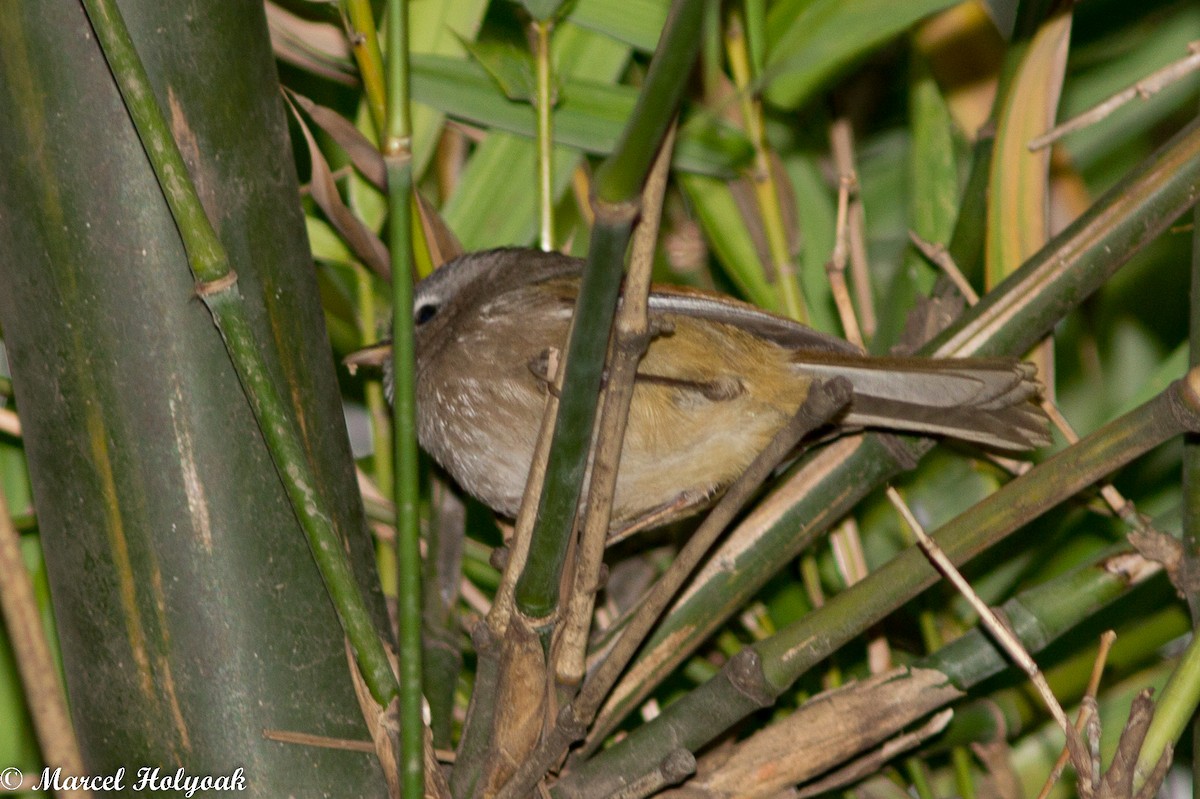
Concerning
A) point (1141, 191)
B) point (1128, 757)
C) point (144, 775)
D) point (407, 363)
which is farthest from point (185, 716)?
point (1141, 191)

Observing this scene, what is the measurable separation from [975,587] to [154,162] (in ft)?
4.36

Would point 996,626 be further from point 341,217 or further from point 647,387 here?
point 341,217

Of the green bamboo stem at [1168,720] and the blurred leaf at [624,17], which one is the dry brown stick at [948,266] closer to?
the blurred leaf at [624,17]

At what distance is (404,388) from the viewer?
1162mm

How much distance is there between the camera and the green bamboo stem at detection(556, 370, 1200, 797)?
4.54 ft

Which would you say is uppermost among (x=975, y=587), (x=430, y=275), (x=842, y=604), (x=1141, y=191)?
(x=430, y=275)

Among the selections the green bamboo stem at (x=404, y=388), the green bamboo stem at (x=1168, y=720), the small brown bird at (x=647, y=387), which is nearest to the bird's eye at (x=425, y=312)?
the small brown bird at (x=647, y=387)

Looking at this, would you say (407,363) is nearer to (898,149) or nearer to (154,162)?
(154,162)

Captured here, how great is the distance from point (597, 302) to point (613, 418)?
23cm

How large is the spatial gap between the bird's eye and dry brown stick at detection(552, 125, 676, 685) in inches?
37.5

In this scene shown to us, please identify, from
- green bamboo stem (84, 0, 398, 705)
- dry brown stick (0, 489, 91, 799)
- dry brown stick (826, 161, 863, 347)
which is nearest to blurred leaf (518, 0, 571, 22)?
dry brown stick (826, 161, 863, 347)

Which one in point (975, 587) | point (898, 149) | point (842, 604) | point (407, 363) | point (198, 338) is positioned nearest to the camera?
point (407, 363)

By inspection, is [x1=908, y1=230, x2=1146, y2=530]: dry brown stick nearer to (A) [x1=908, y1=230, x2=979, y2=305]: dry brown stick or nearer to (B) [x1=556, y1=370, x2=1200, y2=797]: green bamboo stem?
(A) [x1=908, y1=230, x2=979, y2=305]: dry brown stick

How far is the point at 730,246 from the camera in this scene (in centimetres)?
199
